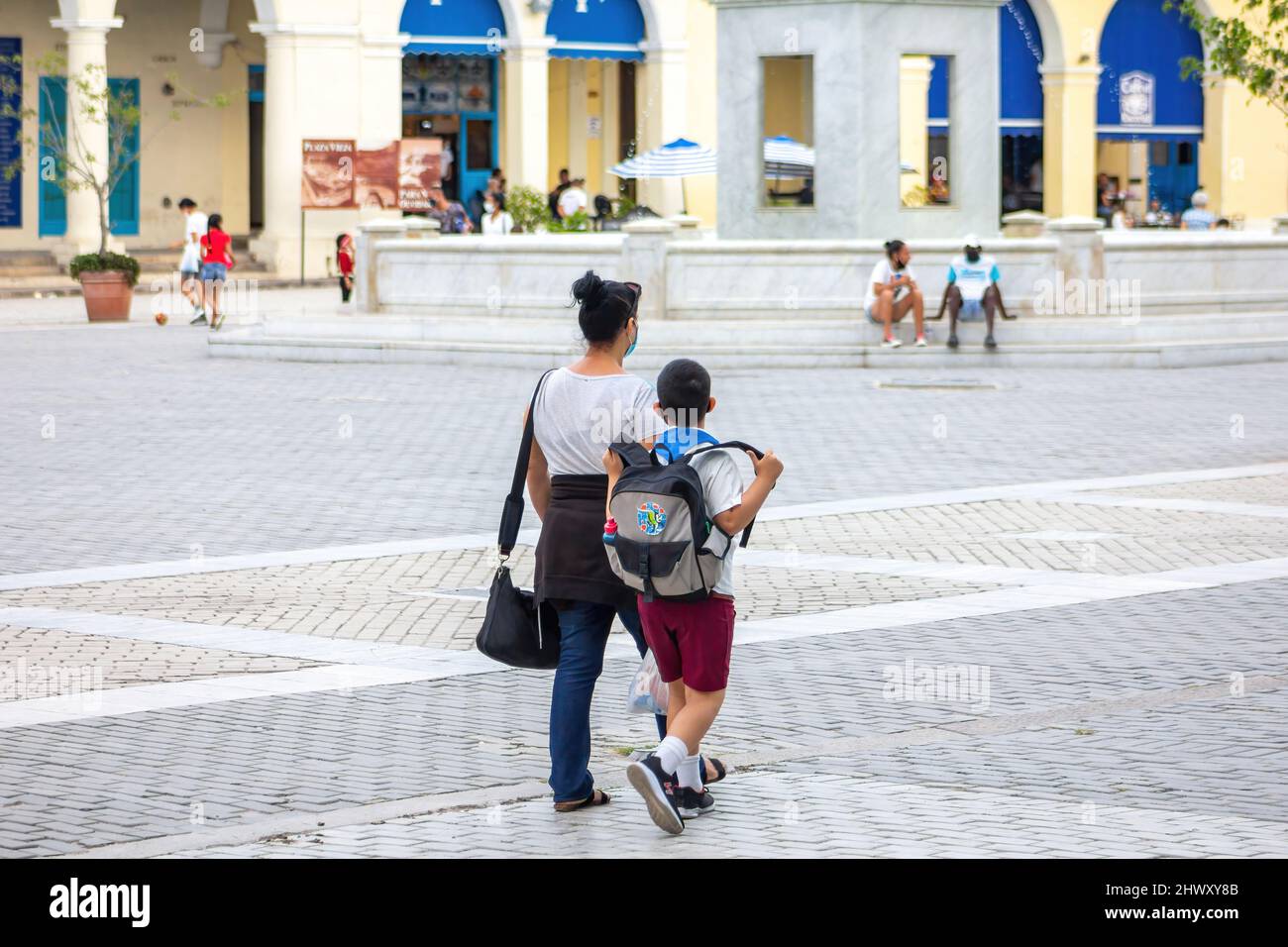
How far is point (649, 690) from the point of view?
6754 mm

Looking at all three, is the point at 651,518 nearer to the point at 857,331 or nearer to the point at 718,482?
the point at 718,482

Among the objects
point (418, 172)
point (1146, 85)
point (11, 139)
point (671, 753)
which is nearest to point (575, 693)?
point (671, 753)

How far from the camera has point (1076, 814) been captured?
6.39 metres

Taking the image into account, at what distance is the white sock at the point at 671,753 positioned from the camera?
6.29m

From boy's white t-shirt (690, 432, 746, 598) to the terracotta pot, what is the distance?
24.4m

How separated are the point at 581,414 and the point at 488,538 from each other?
5.51 metres

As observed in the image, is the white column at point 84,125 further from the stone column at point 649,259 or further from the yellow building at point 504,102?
the stone column at point 649,259

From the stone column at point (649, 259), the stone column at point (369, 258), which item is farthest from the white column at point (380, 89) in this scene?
the stone column at point (649, 259)

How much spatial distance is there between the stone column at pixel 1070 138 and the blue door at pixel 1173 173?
3032 millimetres

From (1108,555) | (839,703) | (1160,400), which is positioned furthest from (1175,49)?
(839,703)

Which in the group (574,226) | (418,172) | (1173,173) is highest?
(1173,173)

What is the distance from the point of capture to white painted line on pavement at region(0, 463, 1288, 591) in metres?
10.8

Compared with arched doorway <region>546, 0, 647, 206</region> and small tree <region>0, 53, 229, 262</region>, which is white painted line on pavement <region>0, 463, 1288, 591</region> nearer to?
small tree <region>0, 53, 229, 262</region>

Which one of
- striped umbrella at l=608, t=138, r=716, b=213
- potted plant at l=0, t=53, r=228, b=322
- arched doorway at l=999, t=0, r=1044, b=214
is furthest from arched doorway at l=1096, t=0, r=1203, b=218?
potted plant at l=0, t=53, r=228, b=322
